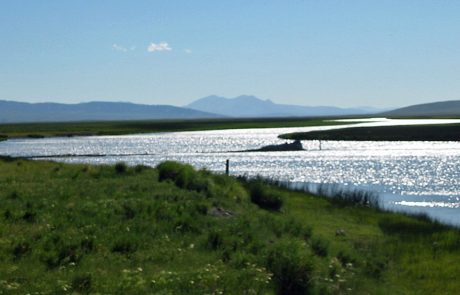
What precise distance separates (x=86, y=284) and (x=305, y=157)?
9111 cm

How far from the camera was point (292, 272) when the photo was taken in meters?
16.2

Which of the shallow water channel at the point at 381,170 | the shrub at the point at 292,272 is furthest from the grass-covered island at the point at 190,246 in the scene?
the shallow water channel at the point at 381,170

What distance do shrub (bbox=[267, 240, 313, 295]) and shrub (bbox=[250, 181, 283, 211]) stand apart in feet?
53.9

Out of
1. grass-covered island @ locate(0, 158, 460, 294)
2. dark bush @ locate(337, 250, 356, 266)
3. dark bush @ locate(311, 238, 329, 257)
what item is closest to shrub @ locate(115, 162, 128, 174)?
grass-covered island @ locate(0, 158, 460, 294)

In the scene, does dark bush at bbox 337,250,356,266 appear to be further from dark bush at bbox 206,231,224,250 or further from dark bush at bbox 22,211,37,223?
dark bush at bbox 22,211,37,223

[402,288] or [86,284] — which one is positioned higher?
[86,284]

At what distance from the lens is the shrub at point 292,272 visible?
15992 millimetres

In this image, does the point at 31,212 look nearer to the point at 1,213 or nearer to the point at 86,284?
the point at 1,213

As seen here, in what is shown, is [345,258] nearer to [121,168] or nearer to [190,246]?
[190,246]

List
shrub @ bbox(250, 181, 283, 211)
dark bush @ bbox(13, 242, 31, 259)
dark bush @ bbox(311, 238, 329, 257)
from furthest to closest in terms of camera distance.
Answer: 1. shrub @ bbox(250, 181, 283, 211)
2. dark bush @ bbox(311, 238, 329, 257)
3. dark bush @ bbox(13, 242, 31, 259)

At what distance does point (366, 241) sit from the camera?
86.5ft

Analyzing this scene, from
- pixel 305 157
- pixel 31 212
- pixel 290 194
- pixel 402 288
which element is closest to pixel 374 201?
pixel 290 194

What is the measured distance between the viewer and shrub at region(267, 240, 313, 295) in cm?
1599

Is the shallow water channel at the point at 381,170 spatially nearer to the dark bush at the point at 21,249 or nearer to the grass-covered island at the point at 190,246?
the grass-covered island at the point at 190,246
